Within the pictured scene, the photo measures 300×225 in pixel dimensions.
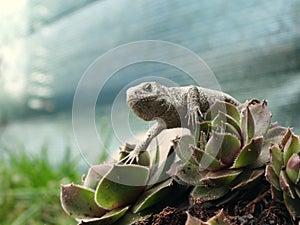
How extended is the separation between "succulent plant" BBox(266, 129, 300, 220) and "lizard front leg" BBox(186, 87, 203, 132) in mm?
119

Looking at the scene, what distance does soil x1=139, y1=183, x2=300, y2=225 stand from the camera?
18.8 inches

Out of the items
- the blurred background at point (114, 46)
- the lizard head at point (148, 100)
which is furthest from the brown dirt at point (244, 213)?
the blurred background at point (114, 46)

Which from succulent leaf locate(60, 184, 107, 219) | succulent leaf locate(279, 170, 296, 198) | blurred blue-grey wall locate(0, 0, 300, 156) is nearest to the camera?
succulent leaf locate(279, 170, 296, 198)

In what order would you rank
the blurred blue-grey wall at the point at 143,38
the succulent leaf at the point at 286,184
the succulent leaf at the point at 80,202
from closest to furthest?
the succulent leaf at the point at 286,184
the succulent leaf at the point at 80,202
the blurred blue-grey wall at the point at 143,38

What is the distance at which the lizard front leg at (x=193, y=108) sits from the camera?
1.83ft

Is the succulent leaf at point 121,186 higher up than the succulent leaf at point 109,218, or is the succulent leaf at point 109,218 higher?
the succulent leaf at point 121,186

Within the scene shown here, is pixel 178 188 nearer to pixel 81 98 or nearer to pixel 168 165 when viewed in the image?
pixel 168 165

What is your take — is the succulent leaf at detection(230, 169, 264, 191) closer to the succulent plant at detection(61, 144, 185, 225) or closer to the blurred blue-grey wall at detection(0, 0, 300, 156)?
the succulent plant at detection(61, 144, 185, 225)

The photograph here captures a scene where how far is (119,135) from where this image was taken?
0.66 meters

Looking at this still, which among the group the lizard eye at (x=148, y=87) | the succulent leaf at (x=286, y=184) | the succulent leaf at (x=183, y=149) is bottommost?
the succulent leaf at (x=286, y=184)

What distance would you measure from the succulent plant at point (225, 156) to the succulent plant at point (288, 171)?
1.1 inches

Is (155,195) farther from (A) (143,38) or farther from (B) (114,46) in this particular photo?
(B) (114,46)

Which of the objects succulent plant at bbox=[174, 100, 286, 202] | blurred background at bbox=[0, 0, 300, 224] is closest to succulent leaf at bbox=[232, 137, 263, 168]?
succulent plant at bbox=[174, 100, 286, 202]

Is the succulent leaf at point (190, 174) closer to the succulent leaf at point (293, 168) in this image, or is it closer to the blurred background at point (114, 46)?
the succulent leaf at point (293, 168)
